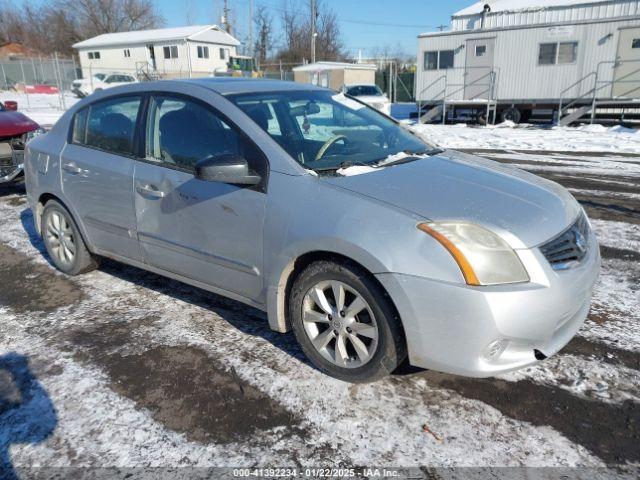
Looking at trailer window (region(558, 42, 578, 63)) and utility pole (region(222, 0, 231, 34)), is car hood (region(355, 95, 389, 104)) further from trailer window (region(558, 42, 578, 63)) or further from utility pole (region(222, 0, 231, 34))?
utility pole (region(222, 0, 231, 34))

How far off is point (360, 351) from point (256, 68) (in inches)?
1816

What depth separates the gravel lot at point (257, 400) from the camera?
2.41 m

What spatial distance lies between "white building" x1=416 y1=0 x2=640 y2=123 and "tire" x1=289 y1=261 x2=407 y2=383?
59.2 ft

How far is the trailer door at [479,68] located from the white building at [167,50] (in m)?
27.7

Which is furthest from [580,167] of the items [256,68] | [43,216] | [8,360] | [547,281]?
[256,68]

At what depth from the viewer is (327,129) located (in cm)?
362

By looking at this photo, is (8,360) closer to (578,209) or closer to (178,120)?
(178,120)

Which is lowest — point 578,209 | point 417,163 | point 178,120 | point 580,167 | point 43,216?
point 580,167

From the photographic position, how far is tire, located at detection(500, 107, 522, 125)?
19.5 meters

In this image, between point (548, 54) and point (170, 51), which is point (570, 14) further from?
point (170, 51)

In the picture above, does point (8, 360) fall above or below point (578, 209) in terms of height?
below

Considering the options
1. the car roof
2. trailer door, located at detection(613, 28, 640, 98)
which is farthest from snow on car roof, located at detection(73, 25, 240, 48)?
the car roof

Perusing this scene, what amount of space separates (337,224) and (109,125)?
7.91 ft

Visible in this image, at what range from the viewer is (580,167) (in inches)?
381
